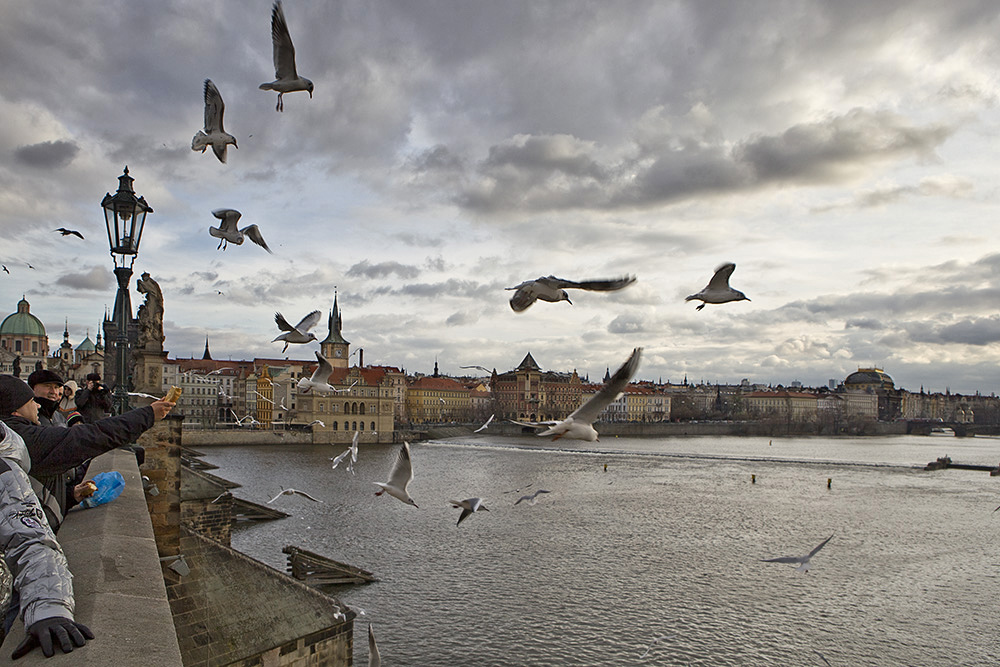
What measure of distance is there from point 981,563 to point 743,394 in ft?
467

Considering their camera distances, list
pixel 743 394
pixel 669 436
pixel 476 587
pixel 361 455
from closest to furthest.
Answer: pixel 476 587, pixel 361 455, pixel 669 436, pixel 743 394

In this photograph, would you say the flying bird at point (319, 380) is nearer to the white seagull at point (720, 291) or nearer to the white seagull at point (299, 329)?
the white seagull at point (299, 329)

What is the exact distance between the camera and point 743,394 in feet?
529

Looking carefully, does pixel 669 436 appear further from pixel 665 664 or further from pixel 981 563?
pixel 665 664

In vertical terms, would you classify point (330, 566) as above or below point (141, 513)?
below

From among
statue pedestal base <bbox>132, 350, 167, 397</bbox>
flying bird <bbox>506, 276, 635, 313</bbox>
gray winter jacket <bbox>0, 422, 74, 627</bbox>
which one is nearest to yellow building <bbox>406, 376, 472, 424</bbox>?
statue pedestal base <bbox>132, 350, 167, 397</bbox>

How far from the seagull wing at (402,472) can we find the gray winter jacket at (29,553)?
597 cm

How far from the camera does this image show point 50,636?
2.41m

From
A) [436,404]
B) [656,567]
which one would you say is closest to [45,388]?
[656,567]

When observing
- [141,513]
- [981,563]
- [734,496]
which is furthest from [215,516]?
[734,496]

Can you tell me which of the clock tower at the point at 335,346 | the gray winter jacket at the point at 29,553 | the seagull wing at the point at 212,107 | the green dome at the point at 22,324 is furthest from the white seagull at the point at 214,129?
the green dome at the point at 22,324

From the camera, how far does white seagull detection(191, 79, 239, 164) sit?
6.70m

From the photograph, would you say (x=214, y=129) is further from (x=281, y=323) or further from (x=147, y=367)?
(x=147, y=367)

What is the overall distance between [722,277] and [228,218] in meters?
5.26
